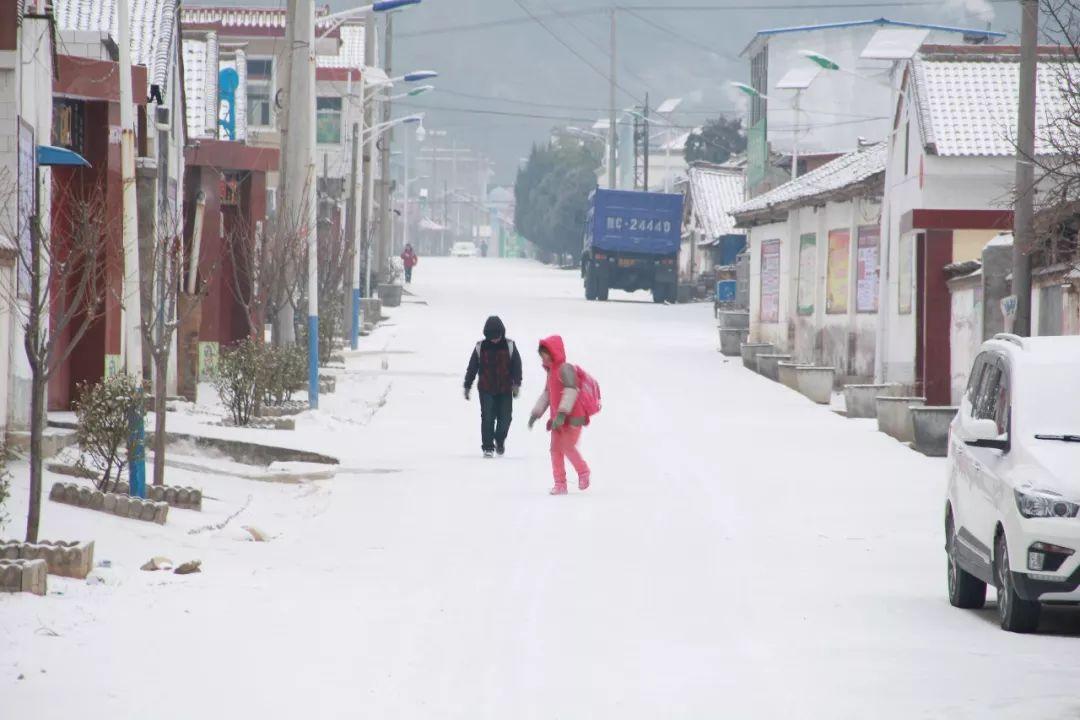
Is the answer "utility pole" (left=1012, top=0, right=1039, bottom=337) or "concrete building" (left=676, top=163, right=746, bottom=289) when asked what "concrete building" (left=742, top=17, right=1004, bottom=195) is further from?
"utility pole" (left=1012, top=0, right=1039, bottom=337)

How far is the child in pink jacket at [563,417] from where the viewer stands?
60.5ft

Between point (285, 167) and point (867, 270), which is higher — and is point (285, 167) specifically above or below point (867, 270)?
above

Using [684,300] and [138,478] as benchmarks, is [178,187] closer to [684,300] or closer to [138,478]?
[138,478]

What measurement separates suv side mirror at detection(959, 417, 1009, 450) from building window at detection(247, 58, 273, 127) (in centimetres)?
→ 5091

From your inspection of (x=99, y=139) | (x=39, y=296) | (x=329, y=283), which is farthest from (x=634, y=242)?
(x=39, y=296)

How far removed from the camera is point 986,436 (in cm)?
1120

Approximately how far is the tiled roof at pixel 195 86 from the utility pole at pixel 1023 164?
1525 centimetres

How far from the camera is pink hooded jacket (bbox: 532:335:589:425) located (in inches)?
739

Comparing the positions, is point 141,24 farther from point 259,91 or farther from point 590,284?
point 590,284

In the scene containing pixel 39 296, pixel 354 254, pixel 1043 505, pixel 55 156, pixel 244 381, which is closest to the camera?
pixel 1043 505

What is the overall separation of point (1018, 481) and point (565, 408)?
8.46 meters

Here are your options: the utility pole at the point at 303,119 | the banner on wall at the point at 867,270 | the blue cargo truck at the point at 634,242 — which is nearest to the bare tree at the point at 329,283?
the utility pole at the point at 303,119

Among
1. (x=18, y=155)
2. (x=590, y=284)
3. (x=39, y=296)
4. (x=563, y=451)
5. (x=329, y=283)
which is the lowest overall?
(x=563, y=451)

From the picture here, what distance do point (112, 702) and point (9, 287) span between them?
30.6 feet
